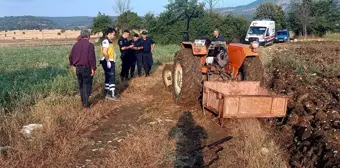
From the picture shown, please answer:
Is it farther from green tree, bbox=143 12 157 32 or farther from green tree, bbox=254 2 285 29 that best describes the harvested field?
green tree, bbox=254 2 285 29

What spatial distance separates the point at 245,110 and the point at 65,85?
446cm

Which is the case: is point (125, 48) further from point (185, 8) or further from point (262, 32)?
point (185, 8)

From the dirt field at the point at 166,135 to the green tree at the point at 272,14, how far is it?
35684mm

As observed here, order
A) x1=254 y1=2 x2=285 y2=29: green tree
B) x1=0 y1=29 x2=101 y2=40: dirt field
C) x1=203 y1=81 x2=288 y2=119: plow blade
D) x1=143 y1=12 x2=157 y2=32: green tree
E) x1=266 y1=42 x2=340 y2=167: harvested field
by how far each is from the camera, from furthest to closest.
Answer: x1=0 y1=29 x2=101 y2=40: dirt field < x1=254 y1=2 x2=285 y2=29: green tree < x1=143 y1=12 x2=157 y2=32: green tree < x1=203 y1=81 x2=288 y2=119: plow blade < x1=266 y1=42 x2=340 y2=167: harvested field

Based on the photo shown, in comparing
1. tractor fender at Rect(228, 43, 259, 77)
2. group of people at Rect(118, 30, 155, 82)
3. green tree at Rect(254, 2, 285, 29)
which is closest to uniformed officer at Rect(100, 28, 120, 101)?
group of people at Rect(118, 30, 155, 82)

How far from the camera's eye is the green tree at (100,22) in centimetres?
3675

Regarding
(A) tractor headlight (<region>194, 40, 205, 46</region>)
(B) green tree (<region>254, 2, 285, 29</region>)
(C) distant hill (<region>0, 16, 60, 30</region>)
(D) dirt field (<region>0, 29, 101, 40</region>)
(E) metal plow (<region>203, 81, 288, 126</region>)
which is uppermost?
(B) green tree (<region>254, 2, 285, 29</region>)

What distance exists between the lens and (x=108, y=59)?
7.78 m

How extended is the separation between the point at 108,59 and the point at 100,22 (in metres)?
30.2

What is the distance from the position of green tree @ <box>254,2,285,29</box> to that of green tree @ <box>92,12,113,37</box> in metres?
17.9

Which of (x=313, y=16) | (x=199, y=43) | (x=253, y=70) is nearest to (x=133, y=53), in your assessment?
(x=199, y=43)

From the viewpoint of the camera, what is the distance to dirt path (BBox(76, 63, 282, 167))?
14.7 feet

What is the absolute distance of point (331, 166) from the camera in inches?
158

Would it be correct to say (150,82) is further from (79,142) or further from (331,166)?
(331,166)
